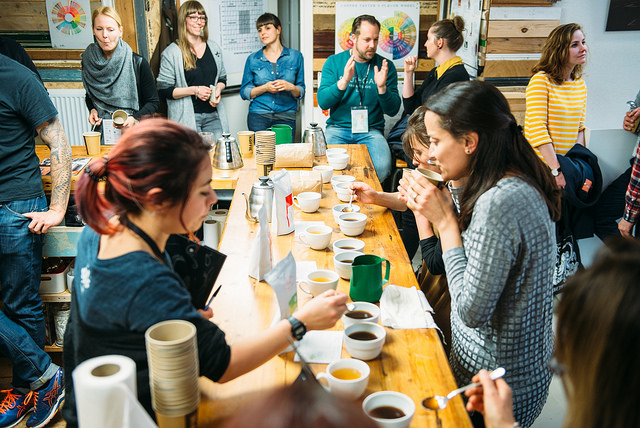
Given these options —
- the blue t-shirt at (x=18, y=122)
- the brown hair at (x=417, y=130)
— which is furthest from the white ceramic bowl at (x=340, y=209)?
the blue t-shirt at (x=18, y=122)

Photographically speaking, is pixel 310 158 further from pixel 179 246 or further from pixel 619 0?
pixel 619 0

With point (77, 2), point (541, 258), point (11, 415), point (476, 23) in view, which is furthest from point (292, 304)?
point (77, 2)

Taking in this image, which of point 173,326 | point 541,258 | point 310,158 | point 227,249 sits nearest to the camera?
point 173,326

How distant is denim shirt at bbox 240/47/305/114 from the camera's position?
530 cm

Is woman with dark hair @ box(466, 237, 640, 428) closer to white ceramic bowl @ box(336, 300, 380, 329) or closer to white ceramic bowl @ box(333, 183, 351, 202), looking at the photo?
white ceramic bowl @ box(336, 300, 380, 329)

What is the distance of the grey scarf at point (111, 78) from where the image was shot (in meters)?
4.27

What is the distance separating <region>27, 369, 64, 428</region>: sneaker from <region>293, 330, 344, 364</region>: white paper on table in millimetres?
1753

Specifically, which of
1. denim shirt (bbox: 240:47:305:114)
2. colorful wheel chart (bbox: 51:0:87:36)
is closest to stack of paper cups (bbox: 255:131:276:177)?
denim shirt (bbox: 240:47:305:114)

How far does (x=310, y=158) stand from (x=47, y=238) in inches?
60.1

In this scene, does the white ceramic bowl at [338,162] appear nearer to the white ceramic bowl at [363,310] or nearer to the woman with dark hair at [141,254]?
the white ceramic bowl at [363,310]

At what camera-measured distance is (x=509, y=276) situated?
5.30 ft

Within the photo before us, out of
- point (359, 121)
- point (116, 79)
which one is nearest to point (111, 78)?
point (116, 79)

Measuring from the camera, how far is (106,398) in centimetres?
98

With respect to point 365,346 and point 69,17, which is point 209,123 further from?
point 365,346
